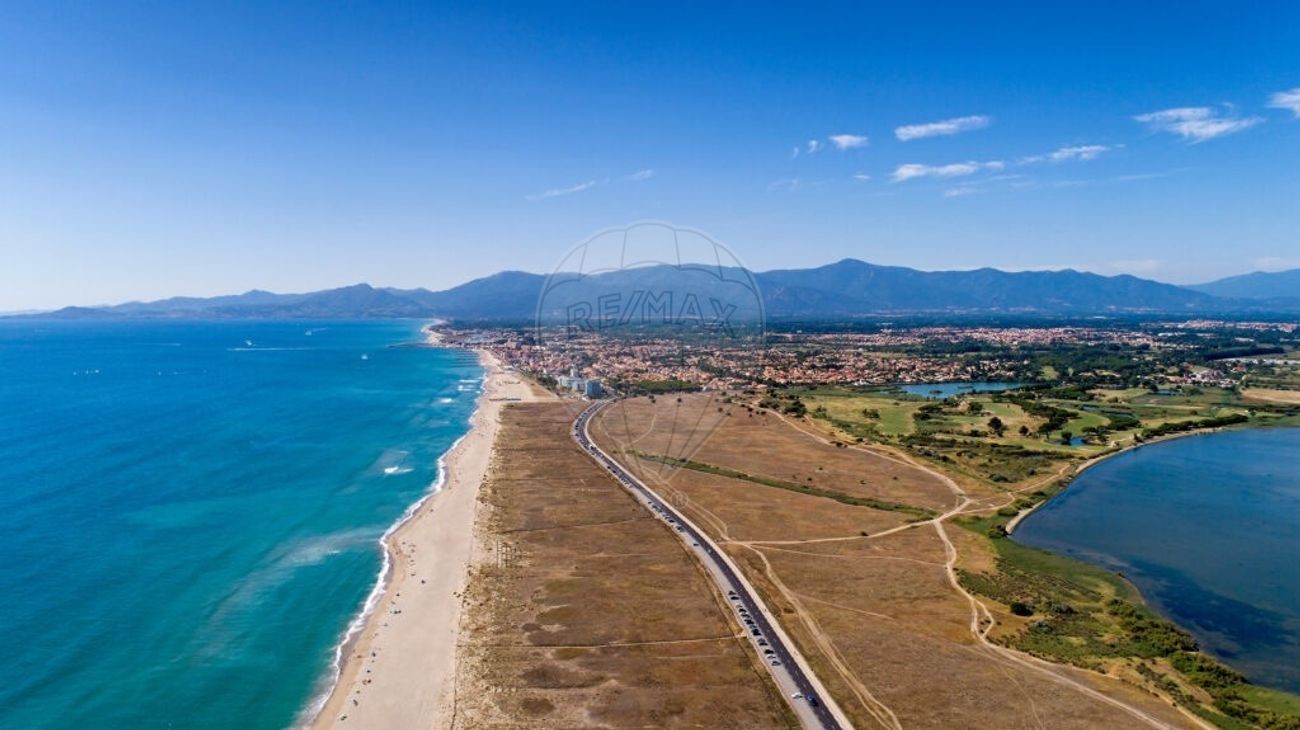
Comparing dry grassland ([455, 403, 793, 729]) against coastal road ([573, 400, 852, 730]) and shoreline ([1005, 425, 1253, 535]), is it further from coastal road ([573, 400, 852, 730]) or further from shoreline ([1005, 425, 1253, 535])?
shoreline ([1005, 425, 1253, 535])

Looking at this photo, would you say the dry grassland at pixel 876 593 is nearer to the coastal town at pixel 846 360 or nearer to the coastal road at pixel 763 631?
the coastal road at pixel 763 631

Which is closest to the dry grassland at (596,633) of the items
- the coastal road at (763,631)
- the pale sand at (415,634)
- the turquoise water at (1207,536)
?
the coastal road at (763,631)

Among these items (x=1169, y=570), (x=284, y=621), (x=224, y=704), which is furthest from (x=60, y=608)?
(x=1169, y=570)

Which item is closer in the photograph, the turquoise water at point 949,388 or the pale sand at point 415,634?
the pale sand at point 415,634

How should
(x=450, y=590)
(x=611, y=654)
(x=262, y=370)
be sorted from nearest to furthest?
(x=611, y=654), (x=450, y=590), (x=262, y=370)

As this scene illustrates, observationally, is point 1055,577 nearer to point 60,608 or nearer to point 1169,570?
point 1169,570

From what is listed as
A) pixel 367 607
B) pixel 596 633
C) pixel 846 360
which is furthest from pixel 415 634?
pixel 846 360
